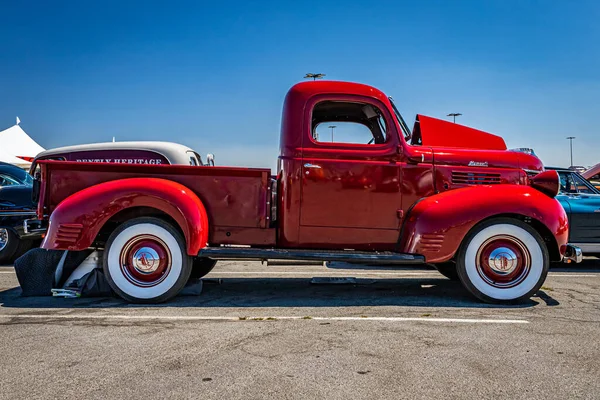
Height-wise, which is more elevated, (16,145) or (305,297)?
(16,145)

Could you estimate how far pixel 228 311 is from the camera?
476 cm

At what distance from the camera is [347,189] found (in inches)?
211

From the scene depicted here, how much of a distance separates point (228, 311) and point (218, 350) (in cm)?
123

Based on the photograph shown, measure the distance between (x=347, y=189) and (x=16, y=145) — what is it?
23.3 meters

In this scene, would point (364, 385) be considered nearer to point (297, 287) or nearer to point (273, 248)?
point (273, 248)

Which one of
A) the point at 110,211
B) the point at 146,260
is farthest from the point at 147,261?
the point at 110,211

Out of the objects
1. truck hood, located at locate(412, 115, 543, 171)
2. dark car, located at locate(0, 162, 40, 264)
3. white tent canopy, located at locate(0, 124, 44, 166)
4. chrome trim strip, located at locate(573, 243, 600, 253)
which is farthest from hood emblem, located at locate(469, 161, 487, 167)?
white tent canopy, located at locate(0, 124, 44, 166)

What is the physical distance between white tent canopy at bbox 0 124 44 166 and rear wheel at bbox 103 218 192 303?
19.4 meters

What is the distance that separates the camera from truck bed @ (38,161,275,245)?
5.21 m

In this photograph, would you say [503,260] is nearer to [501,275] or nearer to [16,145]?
[501,275]

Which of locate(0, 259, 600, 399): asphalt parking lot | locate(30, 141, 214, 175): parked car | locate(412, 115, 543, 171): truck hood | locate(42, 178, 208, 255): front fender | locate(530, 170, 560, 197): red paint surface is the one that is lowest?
locate(0, 259, 600, 399): asphalt parking lot

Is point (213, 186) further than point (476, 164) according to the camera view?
No

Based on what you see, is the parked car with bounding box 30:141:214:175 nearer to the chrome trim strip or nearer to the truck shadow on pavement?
the truck shadow on pavement

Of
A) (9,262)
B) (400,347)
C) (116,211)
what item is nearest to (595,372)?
(400,347)
